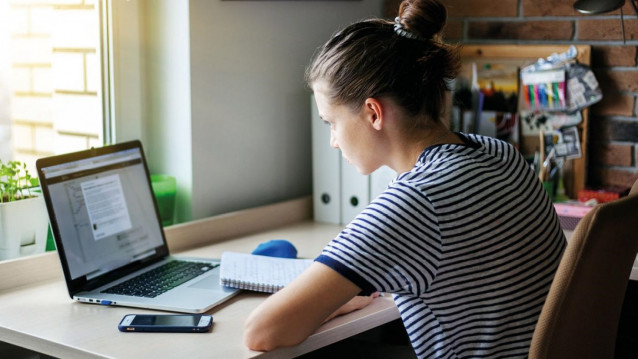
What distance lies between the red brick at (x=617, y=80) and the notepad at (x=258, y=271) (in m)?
1.09

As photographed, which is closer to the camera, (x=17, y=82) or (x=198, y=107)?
(x=17, y=82)

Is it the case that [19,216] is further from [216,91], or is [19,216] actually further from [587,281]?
[587,281]

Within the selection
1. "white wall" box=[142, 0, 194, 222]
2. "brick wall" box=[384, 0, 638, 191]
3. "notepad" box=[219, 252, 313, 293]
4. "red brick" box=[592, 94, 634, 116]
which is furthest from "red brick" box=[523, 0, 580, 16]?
"notepad" box=[219, 252, 313, 293]

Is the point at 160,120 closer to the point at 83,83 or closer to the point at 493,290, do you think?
the point at 83,83

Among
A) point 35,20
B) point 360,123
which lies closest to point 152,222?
point 35,20

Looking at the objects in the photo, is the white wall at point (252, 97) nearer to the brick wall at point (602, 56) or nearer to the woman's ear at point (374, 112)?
the brick wall at point (602, 56)

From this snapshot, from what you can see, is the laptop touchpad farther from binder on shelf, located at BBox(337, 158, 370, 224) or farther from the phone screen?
binder on shelf, located at BBox(337, 158, 370, 224)

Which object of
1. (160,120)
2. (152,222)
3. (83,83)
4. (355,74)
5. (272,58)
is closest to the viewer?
(355,74)

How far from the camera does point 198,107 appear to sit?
2.17m

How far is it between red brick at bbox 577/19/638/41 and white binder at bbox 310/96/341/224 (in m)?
0.80

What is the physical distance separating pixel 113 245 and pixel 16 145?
0.40 meters

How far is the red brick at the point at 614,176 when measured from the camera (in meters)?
2.32

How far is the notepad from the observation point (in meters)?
1.63

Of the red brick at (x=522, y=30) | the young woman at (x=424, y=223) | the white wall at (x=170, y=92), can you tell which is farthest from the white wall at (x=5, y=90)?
the red brick at (x=522, y=30)
